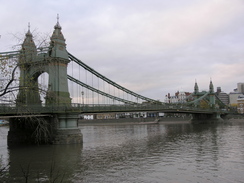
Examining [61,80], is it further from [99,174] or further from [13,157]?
[99,174]

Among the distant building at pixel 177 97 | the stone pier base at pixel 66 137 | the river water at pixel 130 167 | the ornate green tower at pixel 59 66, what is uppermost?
the distant building at pixel 177 97

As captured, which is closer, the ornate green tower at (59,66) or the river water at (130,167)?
the river water at (130,167)

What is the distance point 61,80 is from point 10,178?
15834 millimetres

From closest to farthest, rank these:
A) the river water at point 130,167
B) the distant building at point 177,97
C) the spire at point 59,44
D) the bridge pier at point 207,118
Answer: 1. the river water at point 130,167
2. the spire at point 59,44
3. the bridge pier at point 207,118
4. the distant building at point 177,97

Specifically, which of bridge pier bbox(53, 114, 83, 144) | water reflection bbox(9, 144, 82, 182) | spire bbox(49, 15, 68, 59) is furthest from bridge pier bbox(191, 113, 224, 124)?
spire bbox(49, 15, 68, 59)

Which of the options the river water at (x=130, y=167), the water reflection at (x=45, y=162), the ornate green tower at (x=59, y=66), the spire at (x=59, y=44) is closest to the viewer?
the river water at (x=130, y=167)

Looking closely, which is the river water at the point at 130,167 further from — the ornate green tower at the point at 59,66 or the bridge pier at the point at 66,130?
the ornate green tower at the point at 59,66

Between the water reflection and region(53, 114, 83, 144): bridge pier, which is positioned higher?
region(53, 114, 83, 144): bridge pier

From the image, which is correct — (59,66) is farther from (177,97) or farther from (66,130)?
(177,97)

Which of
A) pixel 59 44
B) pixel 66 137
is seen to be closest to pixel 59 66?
pixel 59 44

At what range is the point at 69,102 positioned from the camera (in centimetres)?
2930

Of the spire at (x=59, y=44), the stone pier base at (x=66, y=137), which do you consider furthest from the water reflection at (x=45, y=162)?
the spire at (x=59, y=44)

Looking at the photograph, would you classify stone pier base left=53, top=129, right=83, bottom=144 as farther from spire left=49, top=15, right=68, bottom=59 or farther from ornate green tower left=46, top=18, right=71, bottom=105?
spire left=49, top=15, right=68, bottom=59

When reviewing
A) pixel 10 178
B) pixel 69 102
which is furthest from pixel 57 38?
pixel 10 178
